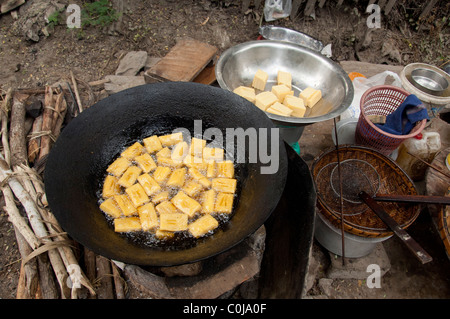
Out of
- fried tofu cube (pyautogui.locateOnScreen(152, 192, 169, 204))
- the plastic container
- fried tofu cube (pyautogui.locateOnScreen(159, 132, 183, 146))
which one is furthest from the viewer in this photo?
the plastic container

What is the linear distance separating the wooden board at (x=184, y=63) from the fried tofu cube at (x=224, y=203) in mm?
1810

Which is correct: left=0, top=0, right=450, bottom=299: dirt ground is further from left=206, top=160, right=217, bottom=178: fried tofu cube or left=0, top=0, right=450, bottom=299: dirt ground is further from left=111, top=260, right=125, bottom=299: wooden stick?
left=111, top=260, right=125, bottom=299: wooden stick

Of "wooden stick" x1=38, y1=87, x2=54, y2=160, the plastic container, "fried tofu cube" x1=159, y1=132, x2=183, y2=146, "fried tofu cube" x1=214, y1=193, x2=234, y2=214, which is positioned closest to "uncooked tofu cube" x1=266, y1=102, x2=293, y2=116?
"fried tofu cube" x1=159, y1=132, x2=183, y2=146

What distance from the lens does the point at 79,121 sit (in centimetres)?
223

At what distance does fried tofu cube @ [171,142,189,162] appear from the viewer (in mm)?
2688

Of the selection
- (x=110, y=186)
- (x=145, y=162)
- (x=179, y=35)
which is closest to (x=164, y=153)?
(x=145, y=162)

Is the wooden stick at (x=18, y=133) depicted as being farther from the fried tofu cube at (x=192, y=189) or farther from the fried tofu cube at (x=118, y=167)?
the fried tofu cube at (x=192, y=189)

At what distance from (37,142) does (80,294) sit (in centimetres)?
179

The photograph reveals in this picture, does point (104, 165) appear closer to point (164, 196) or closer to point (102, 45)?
point (164, 196)

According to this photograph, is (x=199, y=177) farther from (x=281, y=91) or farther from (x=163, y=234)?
(x=281, y=91)

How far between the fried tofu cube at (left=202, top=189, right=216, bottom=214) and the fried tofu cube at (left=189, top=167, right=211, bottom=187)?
10cm

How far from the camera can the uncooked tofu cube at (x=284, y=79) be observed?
3.39m

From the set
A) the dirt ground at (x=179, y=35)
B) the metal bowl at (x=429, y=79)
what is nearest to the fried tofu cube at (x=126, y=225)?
the dirt ground at (x=179, y=35)

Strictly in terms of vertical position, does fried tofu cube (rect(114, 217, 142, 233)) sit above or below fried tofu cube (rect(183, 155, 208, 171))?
below
